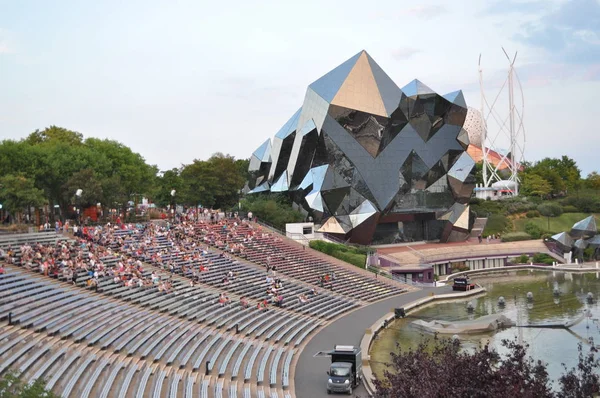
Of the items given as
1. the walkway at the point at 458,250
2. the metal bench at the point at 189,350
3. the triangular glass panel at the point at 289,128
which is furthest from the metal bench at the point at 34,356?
the triangular glass panel at the point at 289,128

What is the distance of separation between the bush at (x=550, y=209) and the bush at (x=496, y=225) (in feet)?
30.0

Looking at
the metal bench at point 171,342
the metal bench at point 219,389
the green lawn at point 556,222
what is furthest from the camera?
the green lawn at point 556,222

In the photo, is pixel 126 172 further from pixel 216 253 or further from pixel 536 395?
pixel 536 395

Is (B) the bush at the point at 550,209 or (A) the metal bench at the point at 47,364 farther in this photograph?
(B) the bush at the point at 550,209

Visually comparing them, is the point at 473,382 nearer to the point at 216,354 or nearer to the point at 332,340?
the point at 216,354

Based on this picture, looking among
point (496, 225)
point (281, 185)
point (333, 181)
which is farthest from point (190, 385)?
point (496, 225)

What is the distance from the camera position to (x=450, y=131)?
72.4m

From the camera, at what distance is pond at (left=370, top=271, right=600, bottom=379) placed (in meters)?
30.5

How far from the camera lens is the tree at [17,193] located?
46.1 meters

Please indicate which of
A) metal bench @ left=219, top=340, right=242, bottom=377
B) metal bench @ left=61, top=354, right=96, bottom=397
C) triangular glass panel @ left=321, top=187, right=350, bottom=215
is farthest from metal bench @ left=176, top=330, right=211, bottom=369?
triangular glass panel @ left=321, top=187, right=350, bottom=215

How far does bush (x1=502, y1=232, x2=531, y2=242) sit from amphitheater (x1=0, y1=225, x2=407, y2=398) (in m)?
36.5

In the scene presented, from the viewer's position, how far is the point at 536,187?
350 feet

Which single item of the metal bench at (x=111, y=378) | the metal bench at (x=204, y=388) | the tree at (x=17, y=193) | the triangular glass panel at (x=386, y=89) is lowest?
the metal bench at (x=204, y=388)

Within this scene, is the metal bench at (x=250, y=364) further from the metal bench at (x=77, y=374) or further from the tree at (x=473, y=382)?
the tree at (x=473, y=382)
